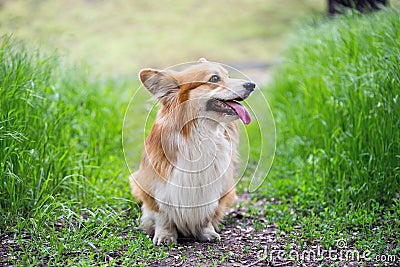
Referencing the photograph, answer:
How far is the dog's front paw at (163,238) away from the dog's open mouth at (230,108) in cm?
93

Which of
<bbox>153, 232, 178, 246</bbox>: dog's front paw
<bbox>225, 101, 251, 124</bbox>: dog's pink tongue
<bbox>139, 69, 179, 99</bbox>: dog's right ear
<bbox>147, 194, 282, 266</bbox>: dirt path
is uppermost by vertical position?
<bbox>139, 69, 179, 99</bbox>: dog's right ear

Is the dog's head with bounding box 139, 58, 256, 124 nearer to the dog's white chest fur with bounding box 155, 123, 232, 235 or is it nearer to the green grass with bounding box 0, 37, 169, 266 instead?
the dog's white chest fur with bounding box 155, 123, 232, 235

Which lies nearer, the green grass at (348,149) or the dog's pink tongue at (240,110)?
the dog's pink tongue at (240,110)

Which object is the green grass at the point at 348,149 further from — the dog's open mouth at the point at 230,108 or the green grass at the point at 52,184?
the green grass at the point at 52,184

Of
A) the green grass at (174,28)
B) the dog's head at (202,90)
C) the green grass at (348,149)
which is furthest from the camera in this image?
the green grass at (174,28)

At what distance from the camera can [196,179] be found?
11.1ft

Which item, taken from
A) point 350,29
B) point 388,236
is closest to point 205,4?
point 350,29

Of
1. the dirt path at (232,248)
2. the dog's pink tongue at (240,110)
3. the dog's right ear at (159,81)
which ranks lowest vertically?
the dirt path at (232,248)

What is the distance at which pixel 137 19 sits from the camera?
12750 millimetres

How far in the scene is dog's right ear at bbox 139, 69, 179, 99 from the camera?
10.7 feet

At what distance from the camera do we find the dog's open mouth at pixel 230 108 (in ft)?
10.4

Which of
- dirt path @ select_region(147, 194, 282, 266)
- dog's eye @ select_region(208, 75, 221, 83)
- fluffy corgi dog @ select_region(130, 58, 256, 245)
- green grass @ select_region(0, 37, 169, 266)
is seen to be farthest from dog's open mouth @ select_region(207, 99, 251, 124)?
green grass @ select_region(0, 37, 169, 266)

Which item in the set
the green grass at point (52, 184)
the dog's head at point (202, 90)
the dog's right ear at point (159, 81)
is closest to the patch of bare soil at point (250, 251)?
the green grass at point (52, 184)

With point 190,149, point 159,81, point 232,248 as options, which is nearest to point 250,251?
point 232,248
